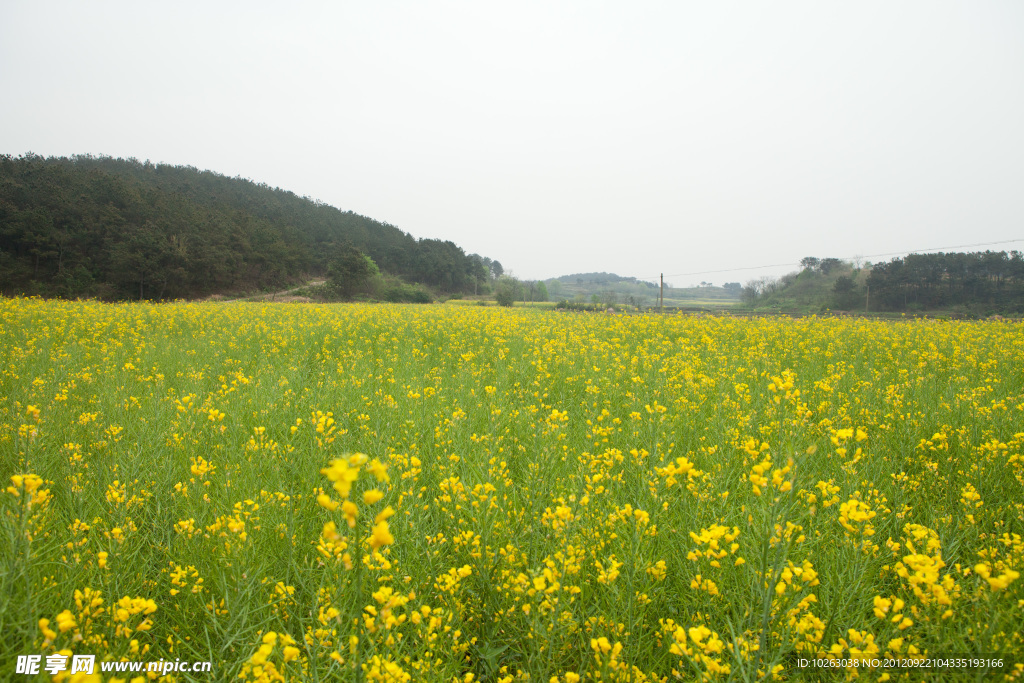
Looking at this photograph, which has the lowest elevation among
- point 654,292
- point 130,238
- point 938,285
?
point 938,285

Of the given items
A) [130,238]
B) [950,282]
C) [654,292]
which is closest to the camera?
[950,282]

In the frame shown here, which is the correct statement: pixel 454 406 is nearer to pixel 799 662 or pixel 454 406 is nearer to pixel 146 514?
pixel 146 514

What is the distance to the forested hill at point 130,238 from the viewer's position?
32.1m

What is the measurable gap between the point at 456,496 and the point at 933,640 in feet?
7.06

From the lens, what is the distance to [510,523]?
2.37 metres

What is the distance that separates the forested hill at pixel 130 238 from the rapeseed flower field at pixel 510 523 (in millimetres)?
40271

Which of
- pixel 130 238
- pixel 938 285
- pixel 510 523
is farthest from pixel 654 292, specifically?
pixel 510 523

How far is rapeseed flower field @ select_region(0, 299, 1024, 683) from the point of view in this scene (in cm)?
143

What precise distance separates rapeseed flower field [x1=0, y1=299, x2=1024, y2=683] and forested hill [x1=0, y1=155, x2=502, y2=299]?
40.3 metres

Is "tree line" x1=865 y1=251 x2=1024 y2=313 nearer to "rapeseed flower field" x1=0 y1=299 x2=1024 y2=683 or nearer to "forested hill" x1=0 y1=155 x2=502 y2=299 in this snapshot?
"rapeseed flower field" x1=0 y1=299 x2=1024 y2=683

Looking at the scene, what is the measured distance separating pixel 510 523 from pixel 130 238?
47.9 m

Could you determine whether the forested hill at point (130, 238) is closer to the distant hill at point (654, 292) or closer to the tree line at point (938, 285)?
the distant hill at point (654, 292)

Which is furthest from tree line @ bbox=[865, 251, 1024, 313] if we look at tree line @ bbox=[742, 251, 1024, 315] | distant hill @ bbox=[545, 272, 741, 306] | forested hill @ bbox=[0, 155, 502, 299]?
forested hill @ bbox=[0, 155, 502, 299]

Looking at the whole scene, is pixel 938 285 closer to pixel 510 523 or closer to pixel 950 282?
pixel 950 282
